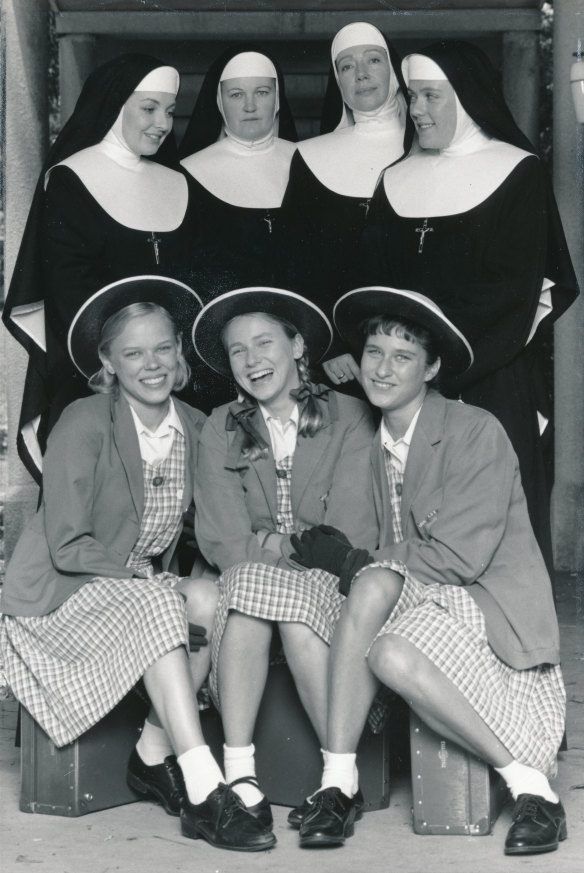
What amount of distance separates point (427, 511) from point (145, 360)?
0.90 metres

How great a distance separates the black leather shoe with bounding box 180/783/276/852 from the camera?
12.0ft

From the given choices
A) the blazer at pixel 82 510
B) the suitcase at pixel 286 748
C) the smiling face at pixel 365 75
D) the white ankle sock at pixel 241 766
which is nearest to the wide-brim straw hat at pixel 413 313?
the blazer at pixel 82 510

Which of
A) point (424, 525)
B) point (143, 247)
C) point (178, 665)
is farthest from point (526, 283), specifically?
point (178, 665)

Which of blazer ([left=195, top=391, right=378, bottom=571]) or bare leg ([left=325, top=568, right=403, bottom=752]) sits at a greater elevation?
blazer ([left=195, top=391, right=378, bottom=571])

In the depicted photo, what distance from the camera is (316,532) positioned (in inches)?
159

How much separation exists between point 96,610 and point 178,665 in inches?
13.5

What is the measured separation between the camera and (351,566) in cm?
391

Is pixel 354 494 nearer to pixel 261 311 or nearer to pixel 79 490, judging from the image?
pixel 261 311

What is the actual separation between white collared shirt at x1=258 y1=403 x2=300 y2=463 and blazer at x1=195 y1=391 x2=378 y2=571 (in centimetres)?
2

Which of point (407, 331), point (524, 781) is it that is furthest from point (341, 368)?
point (524, 781)

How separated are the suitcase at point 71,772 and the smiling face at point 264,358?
2.96ft

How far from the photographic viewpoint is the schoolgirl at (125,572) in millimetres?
3777

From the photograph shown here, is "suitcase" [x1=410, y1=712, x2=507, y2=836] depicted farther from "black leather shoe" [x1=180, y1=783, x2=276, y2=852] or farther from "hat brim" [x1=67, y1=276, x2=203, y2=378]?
"hat brim" [x1=67, y1=276, x2=203, y2=378]

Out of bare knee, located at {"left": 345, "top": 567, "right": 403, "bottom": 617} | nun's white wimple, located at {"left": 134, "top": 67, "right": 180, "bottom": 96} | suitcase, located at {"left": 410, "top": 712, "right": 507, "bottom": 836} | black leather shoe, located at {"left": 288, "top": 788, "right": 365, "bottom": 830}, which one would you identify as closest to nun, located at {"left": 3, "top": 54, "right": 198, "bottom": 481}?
nun's white wimple, located at {"left": 134, "top": 67, "right": 180, "bottom": 96}
